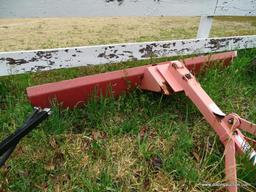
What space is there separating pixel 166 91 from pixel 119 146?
1.94 ft

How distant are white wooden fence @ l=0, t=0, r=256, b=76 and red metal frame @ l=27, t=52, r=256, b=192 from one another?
52 cm

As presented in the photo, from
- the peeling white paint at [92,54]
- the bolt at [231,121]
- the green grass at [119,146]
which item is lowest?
the green grass at [119,146]

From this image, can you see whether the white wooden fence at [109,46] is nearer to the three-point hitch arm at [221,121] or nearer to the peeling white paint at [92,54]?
the peeling white paint at [92,54]

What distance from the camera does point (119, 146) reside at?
2500 mm

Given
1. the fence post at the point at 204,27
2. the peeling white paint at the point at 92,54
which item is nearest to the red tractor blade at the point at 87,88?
the peeling white paint at the point at 92,54

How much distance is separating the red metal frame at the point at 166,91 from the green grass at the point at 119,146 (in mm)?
84

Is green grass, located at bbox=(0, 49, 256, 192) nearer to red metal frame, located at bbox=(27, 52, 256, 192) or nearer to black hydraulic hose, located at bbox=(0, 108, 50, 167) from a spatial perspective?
Result: red metal frame, located at bbox=(27, 52, 256, 192)

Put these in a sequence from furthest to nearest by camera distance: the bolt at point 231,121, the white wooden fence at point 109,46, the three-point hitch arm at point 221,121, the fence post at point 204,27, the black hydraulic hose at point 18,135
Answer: the fence post at point 204,27 < the white wooden fence at point 109,46 < the bolt at point 231,121 < the three-point hitch arm at point 221,121 < the black hydraulic hose at point 18,135

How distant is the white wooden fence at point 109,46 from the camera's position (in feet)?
9.73

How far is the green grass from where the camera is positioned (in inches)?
87.3

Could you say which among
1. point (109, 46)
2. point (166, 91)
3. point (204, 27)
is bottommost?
point (166, 91)

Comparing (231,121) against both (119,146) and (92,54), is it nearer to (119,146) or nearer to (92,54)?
(119,146)

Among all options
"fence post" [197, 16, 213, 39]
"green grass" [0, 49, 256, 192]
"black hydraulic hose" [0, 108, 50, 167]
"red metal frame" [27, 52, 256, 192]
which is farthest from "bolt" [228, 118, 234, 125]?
"fence post" [197, 16, 213, 39]

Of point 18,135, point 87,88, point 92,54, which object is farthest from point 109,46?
point 18,135
